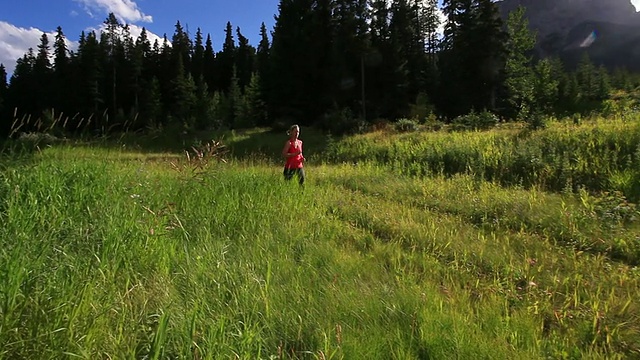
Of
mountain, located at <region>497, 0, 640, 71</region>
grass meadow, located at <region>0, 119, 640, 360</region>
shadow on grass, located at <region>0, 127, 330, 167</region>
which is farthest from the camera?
mountain, located at <region>497, 0, 640, 71</region>

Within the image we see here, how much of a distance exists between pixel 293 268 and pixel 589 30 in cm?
15146

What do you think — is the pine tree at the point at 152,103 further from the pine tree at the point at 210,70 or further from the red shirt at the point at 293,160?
the red shirt at the point at 293,160

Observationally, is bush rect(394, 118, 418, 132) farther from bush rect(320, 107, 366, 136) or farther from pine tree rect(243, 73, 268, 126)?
pine tree rect(243, 73, 268, 126)

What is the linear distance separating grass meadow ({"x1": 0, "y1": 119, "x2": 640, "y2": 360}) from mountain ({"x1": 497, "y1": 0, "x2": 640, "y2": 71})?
4504 inches

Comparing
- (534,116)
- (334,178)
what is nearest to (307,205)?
(334,178)

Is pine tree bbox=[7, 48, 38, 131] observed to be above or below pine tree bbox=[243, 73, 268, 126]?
above

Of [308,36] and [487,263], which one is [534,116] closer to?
[487,263]

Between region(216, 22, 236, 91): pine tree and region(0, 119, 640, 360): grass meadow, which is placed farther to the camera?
region(216, 22, 236, 91): pine tree

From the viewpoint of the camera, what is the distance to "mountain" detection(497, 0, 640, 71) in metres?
109

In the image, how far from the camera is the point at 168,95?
63.2m

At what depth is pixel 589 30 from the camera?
403 ft

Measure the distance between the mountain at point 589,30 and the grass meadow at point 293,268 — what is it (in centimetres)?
11440

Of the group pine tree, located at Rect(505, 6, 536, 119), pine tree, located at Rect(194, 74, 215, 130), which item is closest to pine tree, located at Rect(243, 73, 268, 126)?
pine tree, located at Rect(194, 74, 215, 130)

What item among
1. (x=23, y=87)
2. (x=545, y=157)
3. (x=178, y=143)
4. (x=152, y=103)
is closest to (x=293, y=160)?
(x=545, y=157)
